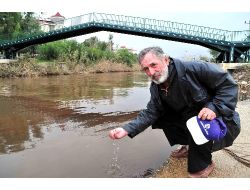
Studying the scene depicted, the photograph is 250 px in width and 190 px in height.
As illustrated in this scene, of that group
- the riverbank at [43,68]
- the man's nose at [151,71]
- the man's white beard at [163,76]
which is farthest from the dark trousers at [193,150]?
the riverbank at [43,68]

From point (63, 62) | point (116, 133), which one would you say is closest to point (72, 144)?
point (116, 133)

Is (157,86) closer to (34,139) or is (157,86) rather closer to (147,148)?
(147,148)

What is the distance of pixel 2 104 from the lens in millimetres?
10508

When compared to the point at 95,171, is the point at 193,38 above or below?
above

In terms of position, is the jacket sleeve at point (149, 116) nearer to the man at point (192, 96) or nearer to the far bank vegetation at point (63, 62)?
the man at point (192, 96)

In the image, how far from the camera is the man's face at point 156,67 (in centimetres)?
319

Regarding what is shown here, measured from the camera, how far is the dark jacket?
3289 millimetres

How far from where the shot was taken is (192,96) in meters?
3.45

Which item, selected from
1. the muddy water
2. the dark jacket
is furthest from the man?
the muddy water

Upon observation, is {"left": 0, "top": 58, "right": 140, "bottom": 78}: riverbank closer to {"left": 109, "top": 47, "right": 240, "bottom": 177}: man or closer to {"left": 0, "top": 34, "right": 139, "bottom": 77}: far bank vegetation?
{"left": 0, "top": 34, "right": 139, "bottom": 77}: far bank vegetation

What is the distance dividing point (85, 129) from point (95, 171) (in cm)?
276

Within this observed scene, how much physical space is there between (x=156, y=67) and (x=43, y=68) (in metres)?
23.3

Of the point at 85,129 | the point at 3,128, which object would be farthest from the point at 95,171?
the point at 3,128

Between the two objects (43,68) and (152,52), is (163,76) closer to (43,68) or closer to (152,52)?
(152,52)
